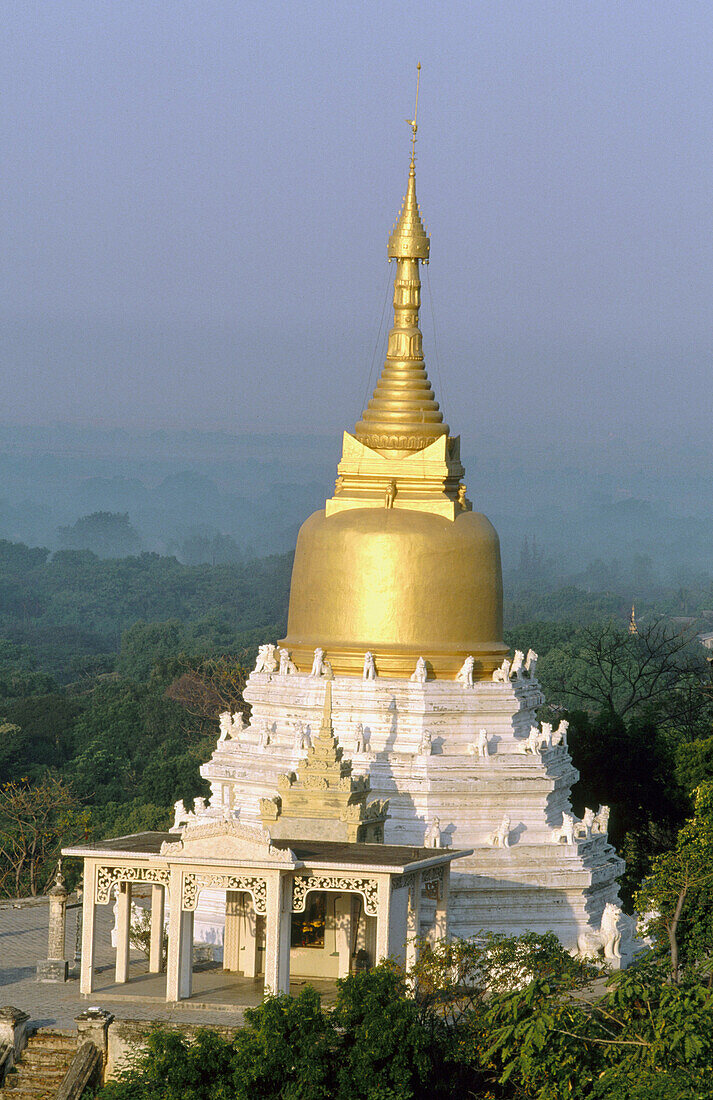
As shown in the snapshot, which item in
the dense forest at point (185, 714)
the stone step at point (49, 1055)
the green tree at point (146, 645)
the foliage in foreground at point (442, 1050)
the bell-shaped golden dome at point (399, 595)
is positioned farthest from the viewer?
the green tree at point (146, 645)

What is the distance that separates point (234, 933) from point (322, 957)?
4.35ft

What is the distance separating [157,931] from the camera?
92.2 feet

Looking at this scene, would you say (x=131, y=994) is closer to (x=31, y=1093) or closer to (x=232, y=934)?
(x=232, y=934)

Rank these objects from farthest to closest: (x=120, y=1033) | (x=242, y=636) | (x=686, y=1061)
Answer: (x=242, y=636) → (x=120, y=1033) → (x=686, y=1061)

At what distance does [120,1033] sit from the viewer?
960 inches

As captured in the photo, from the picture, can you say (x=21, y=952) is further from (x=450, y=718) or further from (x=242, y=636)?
(x=242, y=636)

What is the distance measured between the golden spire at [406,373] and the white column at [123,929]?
33.8 feet

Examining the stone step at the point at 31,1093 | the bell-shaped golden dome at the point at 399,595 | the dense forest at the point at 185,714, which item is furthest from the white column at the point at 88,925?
the dense forest at the point at 185,714

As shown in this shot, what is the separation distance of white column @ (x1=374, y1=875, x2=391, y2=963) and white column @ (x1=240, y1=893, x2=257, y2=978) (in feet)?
9.05

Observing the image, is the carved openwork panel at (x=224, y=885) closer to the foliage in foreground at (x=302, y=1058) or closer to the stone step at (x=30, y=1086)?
the foliage in foreground at (x=302, y=1058)

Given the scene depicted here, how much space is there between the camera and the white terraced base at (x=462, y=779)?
2967cm

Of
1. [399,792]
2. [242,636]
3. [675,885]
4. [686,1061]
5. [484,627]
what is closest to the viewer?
[686,1061]

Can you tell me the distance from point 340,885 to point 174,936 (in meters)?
2.35

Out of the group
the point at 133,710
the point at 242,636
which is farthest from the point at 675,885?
the point at 242,636
